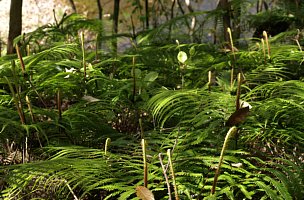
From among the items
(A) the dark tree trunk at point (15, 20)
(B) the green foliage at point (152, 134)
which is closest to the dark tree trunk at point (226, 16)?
(B) the green foliage at point (152, 134)

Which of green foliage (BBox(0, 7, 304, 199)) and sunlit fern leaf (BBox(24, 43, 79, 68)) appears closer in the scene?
green foliage (BBox(0, 7, 304, 199))

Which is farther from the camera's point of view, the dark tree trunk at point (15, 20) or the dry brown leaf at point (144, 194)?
the dark tree trunk at point (15, 20)

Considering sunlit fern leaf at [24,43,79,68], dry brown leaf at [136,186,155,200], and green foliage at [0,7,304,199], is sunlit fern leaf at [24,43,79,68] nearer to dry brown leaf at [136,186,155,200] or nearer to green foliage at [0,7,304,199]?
green foliage at [0,7,304,199]

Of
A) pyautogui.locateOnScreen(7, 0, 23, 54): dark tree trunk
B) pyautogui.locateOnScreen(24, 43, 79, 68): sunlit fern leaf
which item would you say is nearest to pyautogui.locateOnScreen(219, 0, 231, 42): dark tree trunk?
pyautogui.locateOnScreen(24, 43, 79, 68): sunlit fern leaf

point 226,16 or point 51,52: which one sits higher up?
point 226,16

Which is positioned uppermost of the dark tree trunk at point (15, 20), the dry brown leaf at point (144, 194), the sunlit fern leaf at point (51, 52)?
the dark tree trunk at point (15, 20)

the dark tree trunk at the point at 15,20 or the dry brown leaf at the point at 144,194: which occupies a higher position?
the dark tree trunk at the point at 15,20

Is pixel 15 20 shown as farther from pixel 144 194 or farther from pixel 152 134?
pixel 144 194

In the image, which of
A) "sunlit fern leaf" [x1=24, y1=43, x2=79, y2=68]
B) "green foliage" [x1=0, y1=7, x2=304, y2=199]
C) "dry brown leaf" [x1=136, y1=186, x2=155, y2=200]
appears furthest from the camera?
"sunlit fern leaf" [x1=24, y1=43, x2=79, y2=68]

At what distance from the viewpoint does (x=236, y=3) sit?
2633 millimetres

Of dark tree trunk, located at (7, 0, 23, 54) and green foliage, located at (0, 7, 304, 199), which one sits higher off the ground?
dark tree trunk, located at (7, 0, 23, 54)

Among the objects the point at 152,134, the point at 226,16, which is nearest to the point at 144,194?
the point at 152,134

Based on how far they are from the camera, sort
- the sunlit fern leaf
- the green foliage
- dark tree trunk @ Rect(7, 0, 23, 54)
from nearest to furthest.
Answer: the green foliage < the sunlit fern leaf < dark tree trunk @ Rect(7, 0, 23, 54)

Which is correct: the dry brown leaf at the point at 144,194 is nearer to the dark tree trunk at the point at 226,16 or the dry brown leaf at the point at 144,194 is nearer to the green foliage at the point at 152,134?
the green foliage at the point at 152,134
